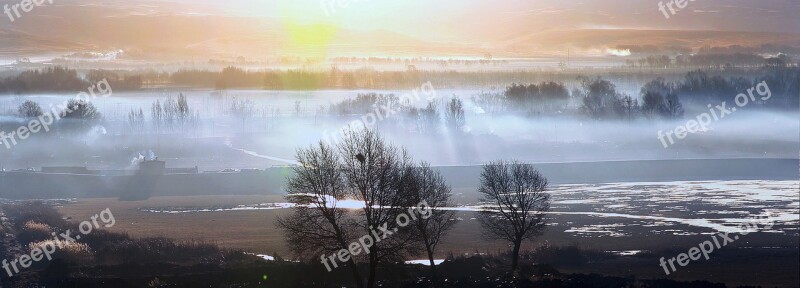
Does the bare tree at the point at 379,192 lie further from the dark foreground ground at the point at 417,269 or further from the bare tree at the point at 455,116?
the bare tree at the point at 455,116

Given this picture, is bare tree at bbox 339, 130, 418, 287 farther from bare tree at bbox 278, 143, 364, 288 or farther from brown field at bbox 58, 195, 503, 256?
brown field at bbox 58, 195, 503, 256

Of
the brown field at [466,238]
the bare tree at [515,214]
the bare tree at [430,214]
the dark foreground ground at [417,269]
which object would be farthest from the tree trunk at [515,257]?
the bare tree at [430,214]

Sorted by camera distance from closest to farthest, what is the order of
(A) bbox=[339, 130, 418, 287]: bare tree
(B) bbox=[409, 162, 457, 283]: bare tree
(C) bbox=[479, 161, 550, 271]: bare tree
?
(A) bbox=[339, 130, 418, 287]: bare tree, (B) bbox=[409, 162, 457, 283]: bare tree, (C) bbox=[479, 161, 550, 271]: bare tree

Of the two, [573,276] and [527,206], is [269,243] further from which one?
[573,276]

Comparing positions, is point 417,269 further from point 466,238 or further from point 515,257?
point 466,238

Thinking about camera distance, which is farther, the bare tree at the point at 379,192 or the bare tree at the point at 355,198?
the bare tree at the point at 379,192

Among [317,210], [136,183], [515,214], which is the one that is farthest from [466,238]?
[136,183]

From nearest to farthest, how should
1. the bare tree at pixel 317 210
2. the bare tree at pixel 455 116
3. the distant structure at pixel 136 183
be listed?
the bare tree at pixel 317 210 → the distant structure at pixel 136 183 → the bare tree at pixel 455 116

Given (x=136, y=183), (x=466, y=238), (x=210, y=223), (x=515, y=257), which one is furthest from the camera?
(x=136, y=183)

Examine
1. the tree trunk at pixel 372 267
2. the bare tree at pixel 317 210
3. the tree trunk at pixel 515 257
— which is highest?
the bare tree at pixel 317 210

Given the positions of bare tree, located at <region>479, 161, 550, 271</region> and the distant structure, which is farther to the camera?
the distant structure

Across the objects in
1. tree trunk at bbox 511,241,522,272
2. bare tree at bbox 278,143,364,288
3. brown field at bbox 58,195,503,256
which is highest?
bare tree at bbox 278,143,364,288

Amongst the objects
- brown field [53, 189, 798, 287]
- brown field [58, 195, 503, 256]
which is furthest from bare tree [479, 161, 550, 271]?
brown field [58, 195, 503, 256]

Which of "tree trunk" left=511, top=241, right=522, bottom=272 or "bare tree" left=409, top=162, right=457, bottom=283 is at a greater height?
"bare tree" left=409, top=162, right=457, bottom=283
